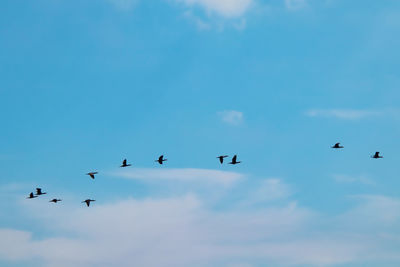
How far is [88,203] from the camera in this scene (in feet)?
452

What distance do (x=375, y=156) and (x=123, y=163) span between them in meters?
59.3

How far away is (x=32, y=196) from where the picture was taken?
136m

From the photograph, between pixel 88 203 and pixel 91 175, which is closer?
pixel 91 175

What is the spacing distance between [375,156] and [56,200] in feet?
257

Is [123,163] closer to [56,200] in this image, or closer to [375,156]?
[56,200]

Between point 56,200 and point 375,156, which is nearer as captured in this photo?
point 375,156

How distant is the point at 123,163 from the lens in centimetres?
13100

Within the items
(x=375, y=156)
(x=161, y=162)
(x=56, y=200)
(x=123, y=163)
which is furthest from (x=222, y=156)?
(x=56, y=200)

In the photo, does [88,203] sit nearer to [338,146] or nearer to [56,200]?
[56,200]

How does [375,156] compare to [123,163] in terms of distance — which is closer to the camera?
[375,156]

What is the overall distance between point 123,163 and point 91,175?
9.56 meters

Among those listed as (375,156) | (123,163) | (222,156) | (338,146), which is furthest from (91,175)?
(375,156)

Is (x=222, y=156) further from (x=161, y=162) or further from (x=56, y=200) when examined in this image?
(x=56, y=200)

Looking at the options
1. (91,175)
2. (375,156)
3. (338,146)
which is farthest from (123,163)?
(375,156)
